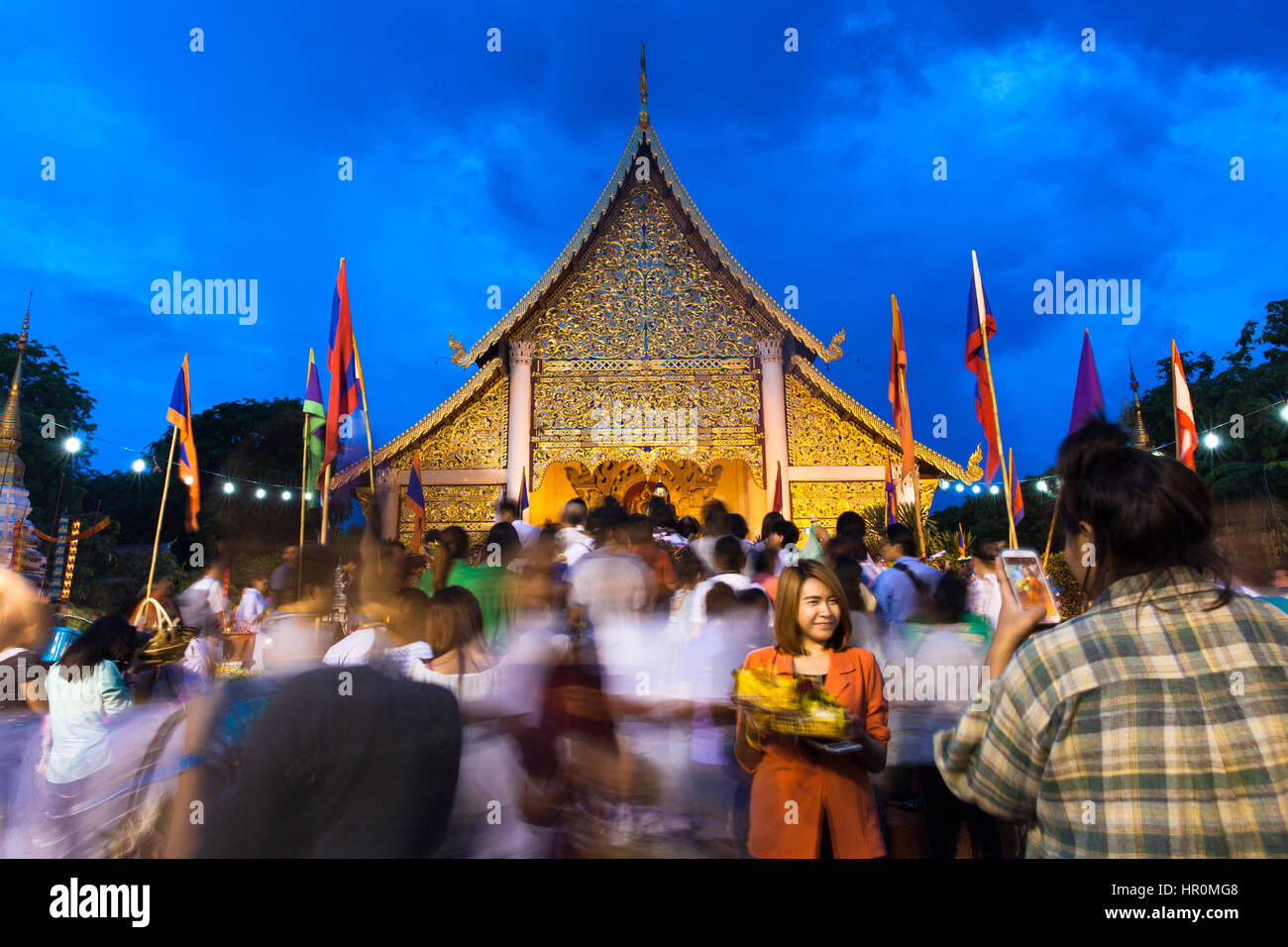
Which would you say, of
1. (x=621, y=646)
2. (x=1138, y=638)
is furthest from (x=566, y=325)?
(x=1138, y=638)

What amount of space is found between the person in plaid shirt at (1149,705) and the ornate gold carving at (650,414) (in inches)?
437

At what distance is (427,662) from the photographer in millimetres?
3041

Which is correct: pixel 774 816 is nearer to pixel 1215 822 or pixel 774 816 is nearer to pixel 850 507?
pixel 1215 822

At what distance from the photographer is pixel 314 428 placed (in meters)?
8.75

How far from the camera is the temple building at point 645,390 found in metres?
12.7

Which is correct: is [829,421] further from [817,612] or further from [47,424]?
[47,424]

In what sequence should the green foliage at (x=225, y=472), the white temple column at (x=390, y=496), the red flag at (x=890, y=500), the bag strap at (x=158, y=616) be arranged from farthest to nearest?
the green foliage at (x=225, y=472)
the white temple column at (x=390, y=496)
the red flag at (x=890, y=500)
the bag strap at (x=158, y=616)

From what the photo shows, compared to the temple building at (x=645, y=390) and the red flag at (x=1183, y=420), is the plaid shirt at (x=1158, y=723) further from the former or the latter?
the temple building at (x=645, y=390)

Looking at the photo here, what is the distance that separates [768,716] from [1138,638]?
4.41 feet

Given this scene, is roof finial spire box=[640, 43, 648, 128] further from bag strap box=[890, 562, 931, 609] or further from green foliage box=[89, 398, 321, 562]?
green foliage box=[89, 398, 321, 562]

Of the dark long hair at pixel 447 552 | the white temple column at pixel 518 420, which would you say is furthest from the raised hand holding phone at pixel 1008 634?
the white temple column at pixel 518 420

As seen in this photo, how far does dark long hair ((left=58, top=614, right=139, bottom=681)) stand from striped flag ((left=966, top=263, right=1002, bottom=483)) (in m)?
7.23

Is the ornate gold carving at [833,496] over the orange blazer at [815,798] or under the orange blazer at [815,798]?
over

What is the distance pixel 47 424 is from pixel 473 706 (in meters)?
27.8
